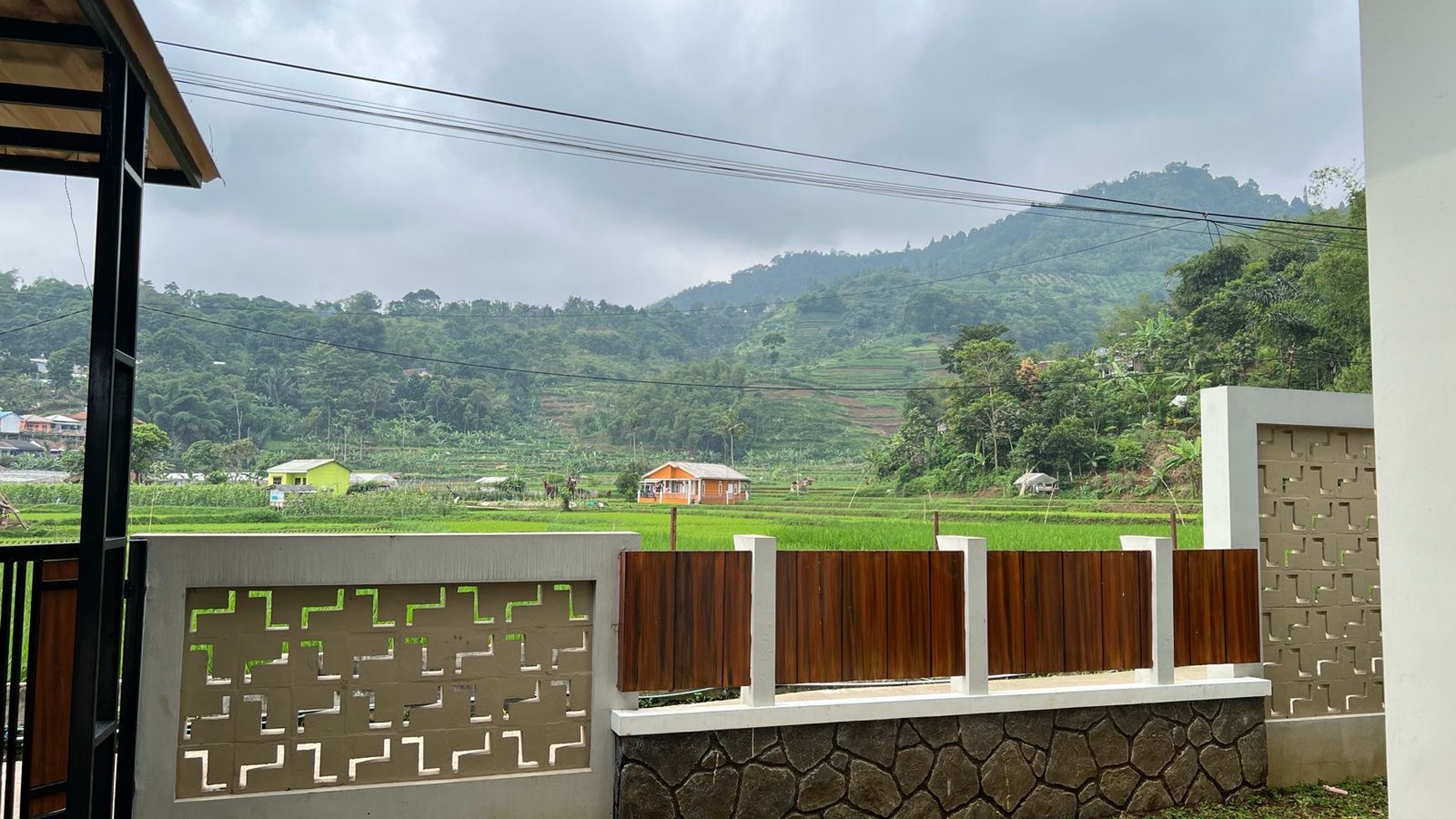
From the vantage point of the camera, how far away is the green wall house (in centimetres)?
2839

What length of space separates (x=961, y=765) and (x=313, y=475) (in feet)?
94.1

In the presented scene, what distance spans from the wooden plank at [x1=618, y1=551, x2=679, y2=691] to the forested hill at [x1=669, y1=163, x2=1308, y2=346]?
39.8 m

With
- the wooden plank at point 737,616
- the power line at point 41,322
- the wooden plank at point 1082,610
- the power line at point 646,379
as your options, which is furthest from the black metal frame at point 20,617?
the power line at point 646,379

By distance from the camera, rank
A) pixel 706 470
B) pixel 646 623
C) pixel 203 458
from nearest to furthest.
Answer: pixel 646 623, pixel 203 458, pixel 706 470

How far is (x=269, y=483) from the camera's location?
2822 centimetres

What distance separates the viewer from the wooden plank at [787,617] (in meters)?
3.46

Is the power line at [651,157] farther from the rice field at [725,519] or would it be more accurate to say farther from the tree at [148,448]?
the tree at [148,448]

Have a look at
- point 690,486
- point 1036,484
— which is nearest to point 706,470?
point 690,486

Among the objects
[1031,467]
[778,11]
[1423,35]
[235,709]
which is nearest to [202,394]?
[1031,467]

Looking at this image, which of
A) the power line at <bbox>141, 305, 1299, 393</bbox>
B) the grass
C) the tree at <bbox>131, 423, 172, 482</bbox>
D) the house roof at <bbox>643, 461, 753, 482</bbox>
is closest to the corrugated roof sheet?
the tree at <bbox>131, 423, 172, 482</bbox>

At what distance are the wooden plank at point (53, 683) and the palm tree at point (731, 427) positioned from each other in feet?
109

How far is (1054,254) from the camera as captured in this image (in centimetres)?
4838

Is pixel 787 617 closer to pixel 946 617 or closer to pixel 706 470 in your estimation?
pixel 946 617

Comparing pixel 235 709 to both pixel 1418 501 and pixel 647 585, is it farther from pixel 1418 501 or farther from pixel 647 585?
pixel 1418 501
